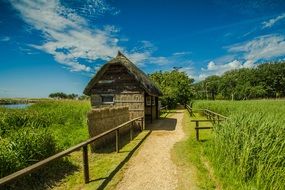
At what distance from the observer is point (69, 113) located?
15445 millimetres

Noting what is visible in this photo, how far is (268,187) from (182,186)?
182 centimetres

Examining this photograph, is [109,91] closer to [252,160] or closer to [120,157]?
[120,157]

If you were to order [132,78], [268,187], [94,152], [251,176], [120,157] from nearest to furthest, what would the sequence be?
[268,187] < [251,176] < [120,157] < [94,152] < [132,78]

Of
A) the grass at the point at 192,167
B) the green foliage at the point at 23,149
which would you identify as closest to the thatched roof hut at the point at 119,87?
the grass at the point at 192,167

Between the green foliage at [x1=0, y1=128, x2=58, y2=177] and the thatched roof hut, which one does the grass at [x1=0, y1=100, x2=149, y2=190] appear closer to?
the green foliage at [x1=0, y1=128, x2=58, y2=177]

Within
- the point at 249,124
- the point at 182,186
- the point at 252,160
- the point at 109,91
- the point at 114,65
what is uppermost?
the point at 114,65

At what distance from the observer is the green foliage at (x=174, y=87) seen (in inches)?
1533

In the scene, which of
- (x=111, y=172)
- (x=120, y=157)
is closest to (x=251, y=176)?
(x=111, y=172)

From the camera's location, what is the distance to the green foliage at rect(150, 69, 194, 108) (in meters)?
38.9

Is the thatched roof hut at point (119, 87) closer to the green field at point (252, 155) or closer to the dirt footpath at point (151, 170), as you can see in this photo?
the dirt footpath at point (151, 170)

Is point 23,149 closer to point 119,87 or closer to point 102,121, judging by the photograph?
point 102,121

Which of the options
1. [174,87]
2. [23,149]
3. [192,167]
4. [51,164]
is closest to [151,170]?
[192,167]

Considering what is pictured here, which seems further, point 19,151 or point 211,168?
point 211,168

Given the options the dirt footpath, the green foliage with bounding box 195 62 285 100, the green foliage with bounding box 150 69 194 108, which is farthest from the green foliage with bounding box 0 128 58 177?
the green foliage with bounding box 195 62 285 100
